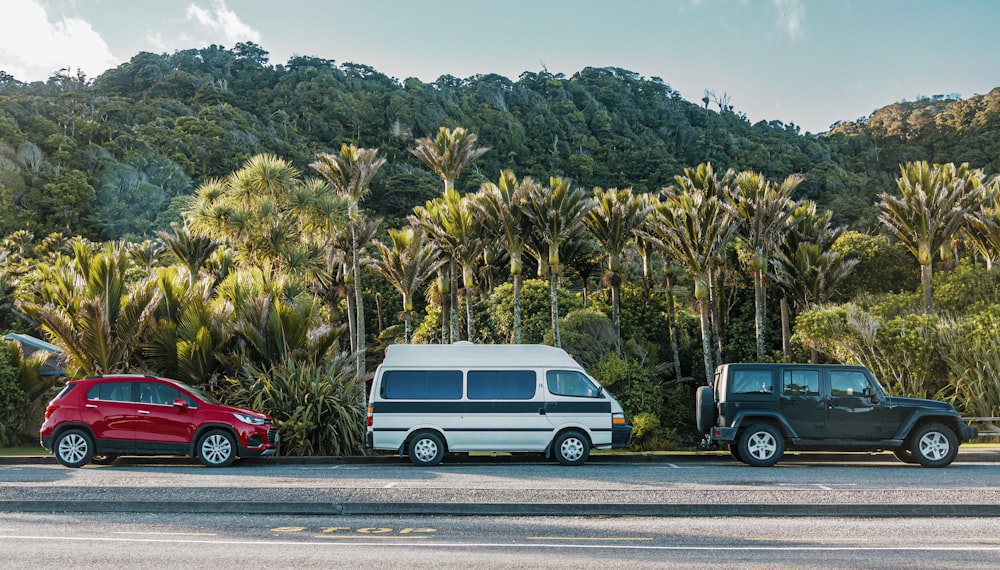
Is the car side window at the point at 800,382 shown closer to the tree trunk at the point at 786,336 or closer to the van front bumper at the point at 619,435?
the van front bumper at the point at 619,435

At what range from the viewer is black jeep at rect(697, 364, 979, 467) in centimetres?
1415

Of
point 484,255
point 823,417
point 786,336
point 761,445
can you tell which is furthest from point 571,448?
point 484,255

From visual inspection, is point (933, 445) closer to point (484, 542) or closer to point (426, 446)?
point (426, 446)

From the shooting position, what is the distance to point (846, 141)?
91.3 meters

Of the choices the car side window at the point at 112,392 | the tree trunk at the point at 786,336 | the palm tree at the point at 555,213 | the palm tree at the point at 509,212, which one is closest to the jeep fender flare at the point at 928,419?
the car side window at the point at 112,392

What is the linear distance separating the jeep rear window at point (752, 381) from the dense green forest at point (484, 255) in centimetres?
784

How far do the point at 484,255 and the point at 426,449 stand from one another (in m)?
25.7

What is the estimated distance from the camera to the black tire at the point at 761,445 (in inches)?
564

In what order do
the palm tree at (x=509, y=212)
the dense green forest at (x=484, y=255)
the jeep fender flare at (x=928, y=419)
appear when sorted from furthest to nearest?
the palm tree at (x=509, y=212) < the dense green forest at (x=484, y=255) < the jeep fender flare at (x=928, y=419)

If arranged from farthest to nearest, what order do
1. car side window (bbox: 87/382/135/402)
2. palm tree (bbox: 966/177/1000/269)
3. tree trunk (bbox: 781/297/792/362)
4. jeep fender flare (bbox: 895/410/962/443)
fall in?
tree trunk (bbox: 781/297/792/362) → palm tree (bbox: 966/177/1000/269) → car side window (bbox: 87/382/135/402) → jeep fender flare (bbox: 895/410/962/443)

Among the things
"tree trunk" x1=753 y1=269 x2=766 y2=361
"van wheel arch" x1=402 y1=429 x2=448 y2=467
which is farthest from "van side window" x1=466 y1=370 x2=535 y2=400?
"tree trunk" x1=753 y1=269 x2=766 y2=361

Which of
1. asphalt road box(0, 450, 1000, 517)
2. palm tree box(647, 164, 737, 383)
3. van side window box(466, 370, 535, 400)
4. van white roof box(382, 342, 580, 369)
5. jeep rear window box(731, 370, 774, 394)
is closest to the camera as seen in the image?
asphalt road box(0, 450, 1000, 517)

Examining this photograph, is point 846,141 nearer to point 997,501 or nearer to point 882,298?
point 882,298

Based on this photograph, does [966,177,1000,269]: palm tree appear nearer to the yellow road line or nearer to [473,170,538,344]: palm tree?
[473,170,538,344]: palm tree
